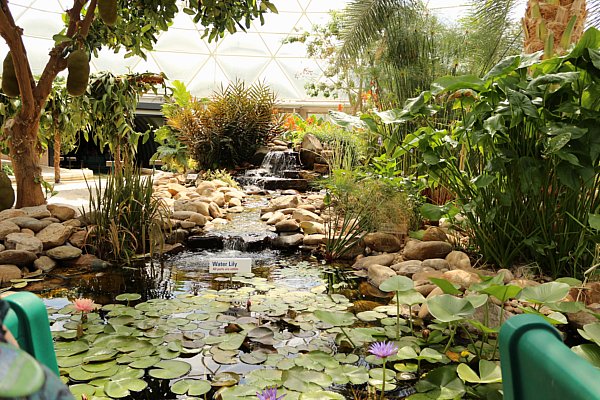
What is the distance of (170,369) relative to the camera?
192 centimetres

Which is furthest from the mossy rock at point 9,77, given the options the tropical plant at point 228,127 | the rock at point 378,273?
the tropical plant at point 228,127

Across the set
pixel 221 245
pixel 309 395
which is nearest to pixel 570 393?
pixel 309 395

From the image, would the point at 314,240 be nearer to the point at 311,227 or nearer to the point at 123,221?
the point at 311,227

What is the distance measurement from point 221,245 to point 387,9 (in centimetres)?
511

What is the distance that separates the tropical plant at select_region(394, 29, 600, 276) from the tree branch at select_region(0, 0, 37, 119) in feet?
10.6

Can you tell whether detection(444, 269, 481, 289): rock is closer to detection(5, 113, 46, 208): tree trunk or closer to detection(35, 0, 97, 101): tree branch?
detection(35, 0, 97, 101): tree branch

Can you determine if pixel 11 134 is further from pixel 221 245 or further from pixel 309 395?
pixel 309 395

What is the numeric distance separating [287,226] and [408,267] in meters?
1.86

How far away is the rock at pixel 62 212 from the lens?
14.5 feet

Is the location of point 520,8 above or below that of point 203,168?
above

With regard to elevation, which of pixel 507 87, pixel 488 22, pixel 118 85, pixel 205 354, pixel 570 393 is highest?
pixel 488 22

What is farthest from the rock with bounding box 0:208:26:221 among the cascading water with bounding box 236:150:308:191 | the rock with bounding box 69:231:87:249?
the cascading water with bounding box 236:150:308:191

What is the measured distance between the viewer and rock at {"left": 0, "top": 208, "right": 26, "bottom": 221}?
4.24 m

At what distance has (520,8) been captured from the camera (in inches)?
280
